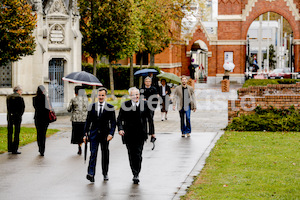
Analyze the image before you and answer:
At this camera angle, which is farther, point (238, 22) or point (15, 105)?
point (238, 22)

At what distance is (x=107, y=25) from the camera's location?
3130 cm

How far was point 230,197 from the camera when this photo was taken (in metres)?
8.91

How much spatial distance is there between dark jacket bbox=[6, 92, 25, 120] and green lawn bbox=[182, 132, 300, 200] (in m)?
4.56

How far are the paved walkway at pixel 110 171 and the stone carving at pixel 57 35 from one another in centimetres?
734

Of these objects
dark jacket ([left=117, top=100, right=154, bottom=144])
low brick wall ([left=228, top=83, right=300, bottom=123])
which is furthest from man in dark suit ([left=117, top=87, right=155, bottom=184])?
low brick wall ([left=228, top=83, right=300, bottom=123])

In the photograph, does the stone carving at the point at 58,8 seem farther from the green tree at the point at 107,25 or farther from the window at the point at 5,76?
the green tree at the point at 107,25

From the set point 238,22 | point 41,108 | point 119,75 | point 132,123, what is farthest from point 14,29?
point 238,22

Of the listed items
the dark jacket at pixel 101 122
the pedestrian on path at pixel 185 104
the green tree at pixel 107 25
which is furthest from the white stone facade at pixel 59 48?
the dark jacket at pixel 101 122

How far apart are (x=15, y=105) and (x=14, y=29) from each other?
394 cm

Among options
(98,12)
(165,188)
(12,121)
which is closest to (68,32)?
(98,12)

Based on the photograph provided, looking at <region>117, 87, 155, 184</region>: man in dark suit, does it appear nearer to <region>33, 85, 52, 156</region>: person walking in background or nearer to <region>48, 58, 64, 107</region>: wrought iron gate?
<region>33, 85, 52, 156</region>: person walking in background

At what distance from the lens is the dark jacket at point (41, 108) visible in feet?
46.4

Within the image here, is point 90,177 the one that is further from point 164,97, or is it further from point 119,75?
point 119,75

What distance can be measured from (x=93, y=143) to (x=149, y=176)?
4.02ft
